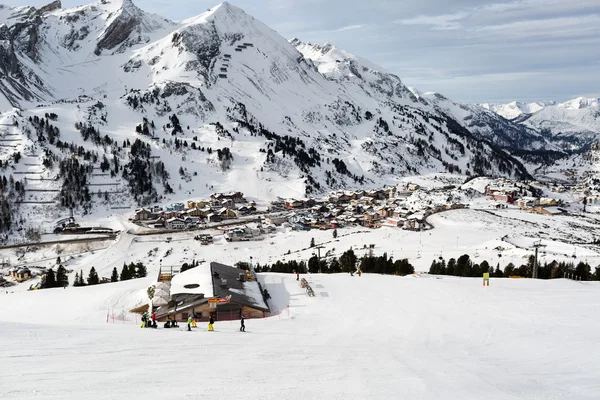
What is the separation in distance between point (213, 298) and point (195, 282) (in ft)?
16.2

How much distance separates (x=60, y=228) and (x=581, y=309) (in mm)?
99619

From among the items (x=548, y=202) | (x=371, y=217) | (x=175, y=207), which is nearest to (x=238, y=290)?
(x=371, y=217)

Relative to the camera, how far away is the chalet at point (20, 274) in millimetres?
66000

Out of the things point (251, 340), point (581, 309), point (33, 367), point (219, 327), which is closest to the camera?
point (33, 367)

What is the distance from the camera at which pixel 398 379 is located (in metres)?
13.4

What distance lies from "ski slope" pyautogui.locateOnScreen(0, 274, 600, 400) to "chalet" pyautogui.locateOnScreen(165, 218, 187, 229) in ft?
223

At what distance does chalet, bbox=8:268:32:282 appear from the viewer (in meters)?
66.0

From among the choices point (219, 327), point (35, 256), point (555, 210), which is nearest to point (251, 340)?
point (219, 327)

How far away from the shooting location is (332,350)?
17.9 metres

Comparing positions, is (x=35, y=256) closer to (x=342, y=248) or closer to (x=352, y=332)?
(x=342, y=248)

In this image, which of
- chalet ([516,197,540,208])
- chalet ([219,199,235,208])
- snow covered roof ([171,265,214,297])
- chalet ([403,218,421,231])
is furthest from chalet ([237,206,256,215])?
chalet ([516,197,540,208])

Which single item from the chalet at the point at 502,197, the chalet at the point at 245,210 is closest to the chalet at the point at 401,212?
the chalet at the point at 245,210

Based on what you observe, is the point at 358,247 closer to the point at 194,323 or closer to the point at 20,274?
the point at 20,274

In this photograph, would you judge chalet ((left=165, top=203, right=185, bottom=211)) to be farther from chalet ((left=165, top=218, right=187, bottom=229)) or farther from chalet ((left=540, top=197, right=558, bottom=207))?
chalet ((left=540, top=197, right=558, bottom=207))
